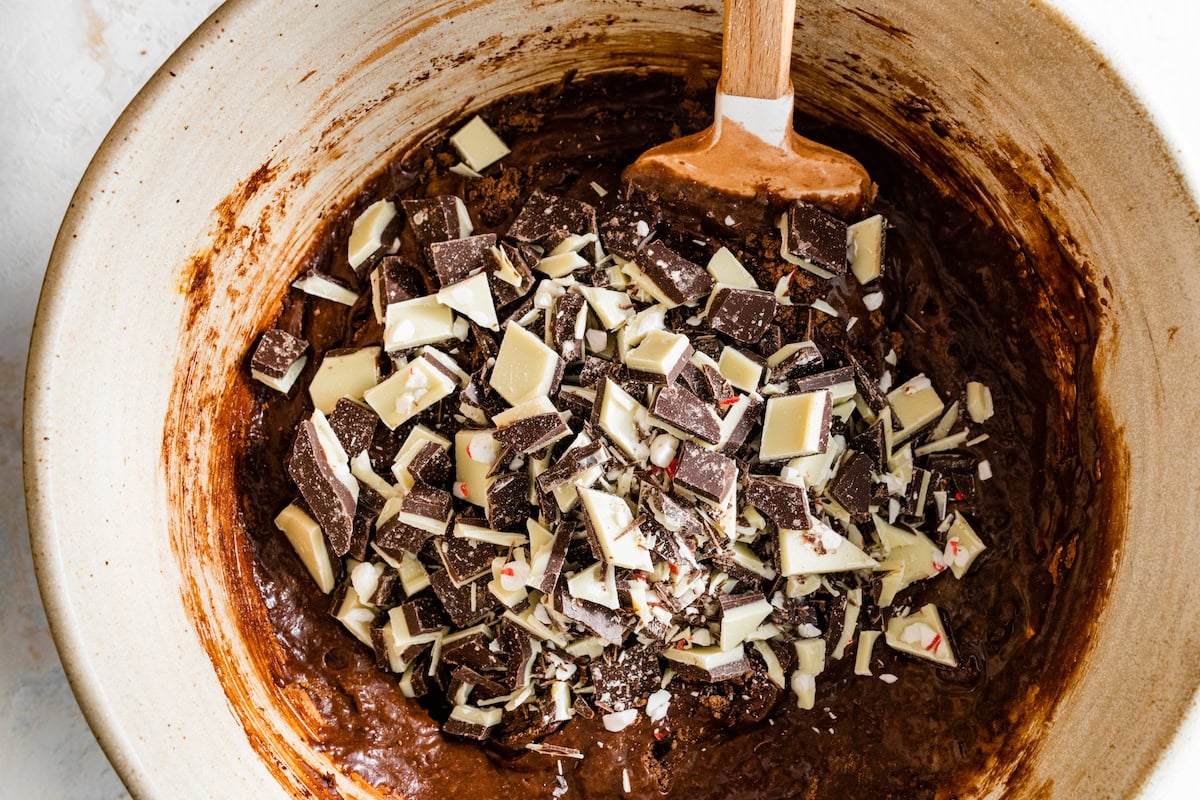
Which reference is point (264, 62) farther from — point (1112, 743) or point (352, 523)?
point (1112, 743)

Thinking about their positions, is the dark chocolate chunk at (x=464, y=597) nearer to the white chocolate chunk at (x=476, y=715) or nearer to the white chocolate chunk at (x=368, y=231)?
the white chocolate chunk at (x=476, y=715)

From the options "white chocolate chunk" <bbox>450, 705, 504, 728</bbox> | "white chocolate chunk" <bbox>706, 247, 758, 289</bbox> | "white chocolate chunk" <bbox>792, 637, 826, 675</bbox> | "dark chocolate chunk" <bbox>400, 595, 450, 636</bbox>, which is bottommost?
"white chocolate chunk" <bbox>450, 705, 504, 728</bbox>

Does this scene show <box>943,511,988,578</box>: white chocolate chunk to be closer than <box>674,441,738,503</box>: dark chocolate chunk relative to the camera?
No

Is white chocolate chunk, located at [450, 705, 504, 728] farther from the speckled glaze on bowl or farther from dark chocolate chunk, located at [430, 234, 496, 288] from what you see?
dark chocolate chunk, located at [430, 234, 496, 288]

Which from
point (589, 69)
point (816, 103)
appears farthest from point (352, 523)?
point (816, 103)

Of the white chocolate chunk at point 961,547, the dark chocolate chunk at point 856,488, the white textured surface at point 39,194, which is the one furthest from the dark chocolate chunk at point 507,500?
the white textured surface at point 39,194

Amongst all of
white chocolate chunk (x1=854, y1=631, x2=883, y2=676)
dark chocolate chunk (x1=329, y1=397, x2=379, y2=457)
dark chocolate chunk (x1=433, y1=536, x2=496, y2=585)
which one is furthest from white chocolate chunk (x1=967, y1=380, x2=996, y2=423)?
dark chocolate chunk (x1=329, y1=397, x2=379, y2=457)
